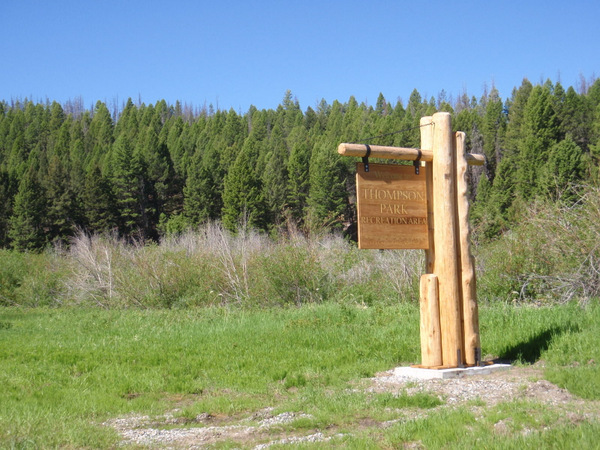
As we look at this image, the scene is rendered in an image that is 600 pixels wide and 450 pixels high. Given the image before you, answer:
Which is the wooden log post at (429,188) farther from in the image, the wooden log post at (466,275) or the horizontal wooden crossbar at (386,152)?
the wooden log post at (466,275)

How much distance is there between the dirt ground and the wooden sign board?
5.30 feet

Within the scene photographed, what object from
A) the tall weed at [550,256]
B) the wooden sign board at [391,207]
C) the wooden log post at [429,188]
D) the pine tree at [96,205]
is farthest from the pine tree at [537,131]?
the wooden sign board at [391,207]

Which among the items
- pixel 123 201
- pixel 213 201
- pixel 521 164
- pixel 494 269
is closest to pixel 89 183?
pixel 123 201

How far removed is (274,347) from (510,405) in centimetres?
500

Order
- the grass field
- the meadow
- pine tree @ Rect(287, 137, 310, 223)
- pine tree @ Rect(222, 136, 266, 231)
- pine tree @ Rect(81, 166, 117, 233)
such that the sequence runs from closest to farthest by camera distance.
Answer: the grass field, the meadow, pine tree @ Rect(222, 136, 266, 231), pine tree @ Rect(81, 166, 117, 233), pine tree @ Rect(287, 137, 310, 223)

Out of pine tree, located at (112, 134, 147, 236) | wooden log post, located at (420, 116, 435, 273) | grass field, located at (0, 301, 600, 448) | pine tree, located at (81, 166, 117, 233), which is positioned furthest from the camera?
pine tree, located at (112, 134, 147, 236)

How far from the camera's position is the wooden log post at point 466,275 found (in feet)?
24.3

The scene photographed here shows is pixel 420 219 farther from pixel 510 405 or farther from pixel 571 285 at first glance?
pixel 571 285

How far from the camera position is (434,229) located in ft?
24.7

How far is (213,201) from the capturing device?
2638 inches

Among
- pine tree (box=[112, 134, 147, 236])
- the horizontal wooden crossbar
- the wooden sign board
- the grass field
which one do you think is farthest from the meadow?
pine tree (box=[112, 134, 147, 236])

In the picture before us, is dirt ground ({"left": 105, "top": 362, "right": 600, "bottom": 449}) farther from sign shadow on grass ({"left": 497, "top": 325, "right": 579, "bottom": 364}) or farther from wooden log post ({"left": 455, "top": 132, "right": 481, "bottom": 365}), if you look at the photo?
sign shadow on grass ({"left": 497, "top": 325, "right": 579, "bottom": 364})

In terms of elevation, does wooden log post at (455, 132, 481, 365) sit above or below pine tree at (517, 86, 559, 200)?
below

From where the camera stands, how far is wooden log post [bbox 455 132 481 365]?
24.3 ft
